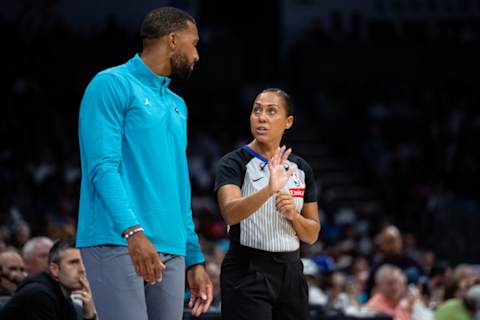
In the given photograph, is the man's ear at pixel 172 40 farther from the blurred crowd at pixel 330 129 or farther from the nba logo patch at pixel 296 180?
the blurred crowd at pixel 330 129

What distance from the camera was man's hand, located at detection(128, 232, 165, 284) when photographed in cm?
295

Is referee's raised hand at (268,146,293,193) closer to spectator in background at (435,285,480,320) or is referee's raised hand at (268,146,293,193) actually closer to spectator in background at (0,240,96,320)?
spectator in background at (0,240,96,320)

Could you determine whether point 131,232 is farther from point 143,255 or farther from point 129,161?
point 129,161

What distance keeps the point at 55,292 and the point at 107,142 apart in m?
1.98

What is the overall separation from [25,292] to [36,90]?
10308mm

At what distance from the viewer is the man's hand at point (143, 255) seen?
2.95m

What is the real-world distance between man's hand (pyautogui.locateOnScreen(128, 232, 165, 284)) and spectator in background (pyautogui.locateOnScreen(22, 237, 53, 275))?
3.46 metres

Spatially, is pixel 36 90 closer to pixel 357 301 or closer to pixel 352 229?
pixel 352 229

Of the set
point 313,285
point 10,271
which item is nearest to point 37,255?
point 10,271

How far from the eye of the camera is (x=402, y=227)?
46.6ft

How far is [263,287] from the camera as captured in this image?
376 centimetres

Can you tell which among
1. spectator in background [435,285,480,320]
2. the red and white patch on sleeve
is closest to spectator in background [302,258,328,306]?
spectator in background [435,285,480,320]

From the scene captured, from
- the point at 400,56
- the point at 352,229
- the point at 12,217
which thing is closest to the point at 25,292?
the point at 12,217

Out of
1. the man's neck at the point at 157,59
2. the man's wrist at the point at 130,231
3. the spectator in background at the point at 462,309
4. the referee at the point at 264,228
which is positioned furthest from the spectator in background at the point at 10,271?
the spectator in background at the point at 462,309
